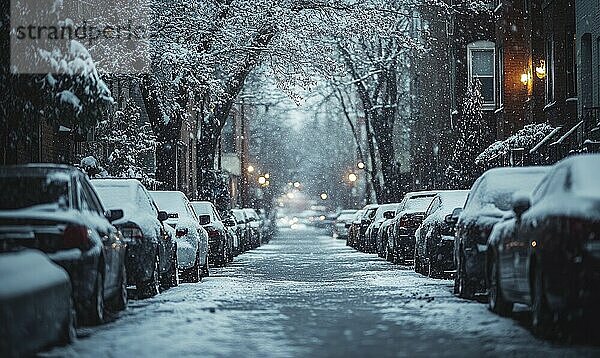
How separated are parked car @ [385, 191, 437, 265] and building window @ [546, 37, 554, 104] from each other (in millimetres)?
6345

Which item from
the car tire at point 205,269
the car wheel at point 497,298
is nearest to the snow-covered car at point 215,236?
the car tire at point 205,269

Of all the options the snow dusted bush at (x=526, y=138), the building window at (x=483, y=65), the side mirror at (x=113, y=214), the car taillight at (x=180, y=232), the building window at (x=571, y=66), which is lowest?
the car taillight at (x=180, y=232)

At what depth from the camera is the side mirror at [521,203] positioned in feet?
41.5

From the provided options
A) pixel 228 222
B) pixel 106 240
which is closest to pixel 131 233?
pixel 106 240

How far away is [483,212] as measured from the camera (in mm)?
16203

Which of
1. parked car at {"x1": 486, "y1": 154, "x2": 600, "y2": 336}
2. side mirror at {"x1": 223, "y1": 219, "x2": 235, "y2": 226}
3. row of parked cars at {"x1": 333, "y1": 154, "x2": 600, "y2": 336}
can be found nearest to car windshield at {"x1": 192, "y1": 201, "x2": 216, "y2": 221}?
side mirror at {"x1": 223, "y1": 219, "x2": 235, "y2": 226}

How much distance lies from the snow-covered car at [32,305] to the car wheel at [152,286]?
20.5ft

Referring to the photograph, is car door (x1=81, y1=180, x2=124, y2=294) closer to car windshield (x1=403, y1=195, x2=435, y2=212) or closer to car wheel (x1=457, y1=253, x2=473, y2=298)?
car wheel (x1=457, y1=253, x2=473, y2=298)

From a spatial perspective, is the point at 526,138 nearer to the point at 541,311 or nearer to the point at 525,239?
the point at 525,239

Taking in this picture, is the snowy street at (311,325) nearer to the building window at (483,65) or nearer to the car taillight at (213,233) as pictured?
the car taillight at (213,233)

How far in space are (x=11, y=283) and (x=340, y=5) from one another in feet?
90.9

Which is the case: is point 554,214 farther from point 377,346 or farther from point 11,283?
point 11,283

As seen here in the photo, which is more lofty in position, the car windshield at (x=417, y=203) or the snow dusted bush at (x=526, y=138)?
the snow dusted bush at (x=526, y=138)

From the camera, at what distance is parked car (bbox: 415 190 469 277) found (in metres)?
21.3
